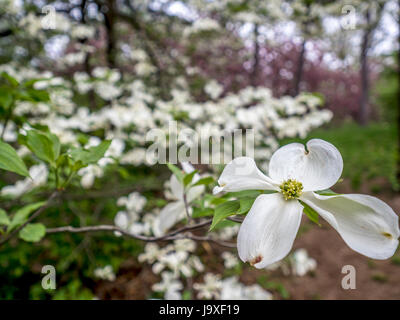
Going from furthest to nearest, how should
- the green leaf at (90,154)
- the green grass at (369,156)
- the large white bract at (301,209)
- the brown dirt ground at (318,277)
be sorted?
the green grass at (369,156) → the brown dirt ground at (318,277) → the green leaf at (90,154) → the large white bract at (301,209)

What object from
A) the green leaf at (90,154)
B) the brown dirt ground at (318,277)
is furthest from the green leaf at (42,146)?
the brown dirt ground at (318,277)

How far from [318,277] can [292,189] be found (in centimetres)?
173

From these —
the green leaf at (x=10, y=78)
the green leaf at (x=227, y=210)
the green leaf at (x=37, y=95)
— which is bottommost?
the green leaf at (x=227, y=210)

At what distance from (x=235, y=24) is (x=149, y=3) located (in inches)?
29.6

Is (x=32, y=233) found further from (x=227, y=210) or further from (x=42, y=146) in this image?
(x=227, y=210)

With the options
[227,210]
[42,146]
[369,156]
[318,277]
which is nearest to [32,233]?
[42,146]

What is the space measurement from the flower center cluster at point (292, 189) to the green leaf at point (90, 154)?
28cm

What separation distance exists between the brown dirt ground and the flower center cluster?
1.26 metres

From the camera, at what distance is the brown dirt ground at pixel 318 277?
60.4 inches

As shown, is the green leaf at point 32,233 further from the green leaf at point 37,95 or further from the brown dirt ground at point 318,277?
the brown dirt ground at point 318,277

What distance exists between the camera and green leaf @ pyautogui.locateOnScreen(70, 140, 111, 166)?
0.45 m

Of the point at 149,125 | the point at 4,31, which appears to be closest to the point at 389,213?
the point at 149,125
